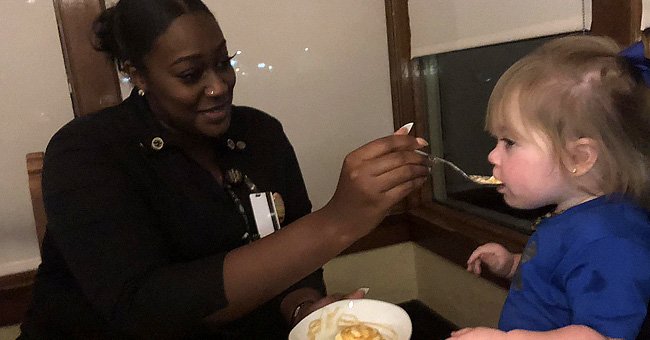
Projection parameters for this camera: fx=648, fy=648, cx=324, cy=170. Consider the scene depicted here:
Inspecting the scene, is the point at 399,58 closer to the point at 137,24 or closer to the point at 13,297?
the point at 137,24

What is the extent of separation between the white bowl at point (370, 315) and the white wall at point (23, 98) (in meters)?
1.11

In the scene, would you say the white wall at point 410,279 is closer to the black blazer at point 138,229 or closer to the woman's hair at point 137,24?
the black blazer at point 138,229

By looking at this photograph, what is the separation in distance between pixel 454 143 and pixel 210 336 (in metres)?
1.13

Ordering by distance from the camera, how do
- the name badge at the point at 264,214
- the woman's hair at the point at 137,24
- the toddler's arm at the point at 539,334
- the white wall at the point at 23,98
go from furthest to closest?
the white wall at the point at 23,98
the name badge at the point at 264,214
the woman's hair at the point at 137,24
the toddler's arm at the point at 539,334

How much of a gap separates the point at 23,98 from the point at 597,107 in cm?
151

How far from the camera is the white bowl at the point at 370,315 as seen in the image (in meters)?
1.01

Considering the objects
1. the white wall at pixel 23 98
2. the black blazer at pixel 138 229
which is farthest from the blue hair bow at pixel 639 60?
the white wall at pixel 23 98

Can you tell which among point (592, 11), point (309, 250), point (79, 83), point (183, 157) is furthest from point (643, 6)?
point (79, 83)

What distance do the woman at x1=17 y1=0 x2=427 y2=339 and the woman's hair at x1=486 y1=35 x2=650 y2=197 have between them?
0.20 meters

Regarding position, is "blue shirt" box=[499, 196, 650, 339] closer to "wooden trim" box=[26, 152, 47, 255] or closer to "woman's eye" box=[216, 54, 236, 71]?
"woman's eye" box=[216, 54, 236, 71]

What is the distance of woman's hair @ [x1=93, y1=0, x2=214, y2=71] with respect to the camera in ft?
3.80

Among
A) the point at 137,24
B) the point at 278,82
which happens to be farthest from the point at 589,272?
the point at 278,82

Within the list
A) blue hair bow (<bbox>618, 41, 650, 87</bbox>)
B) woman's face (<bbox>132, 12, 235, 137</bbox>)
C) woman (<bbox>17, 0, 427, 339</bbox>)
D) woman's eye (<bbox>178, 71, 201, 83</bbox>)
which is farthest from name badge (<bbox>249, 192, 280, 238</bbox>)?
blue hair bow (<bbox>618, 41, 650, 87</bbox>)

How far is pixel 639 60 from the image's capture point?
810mm
